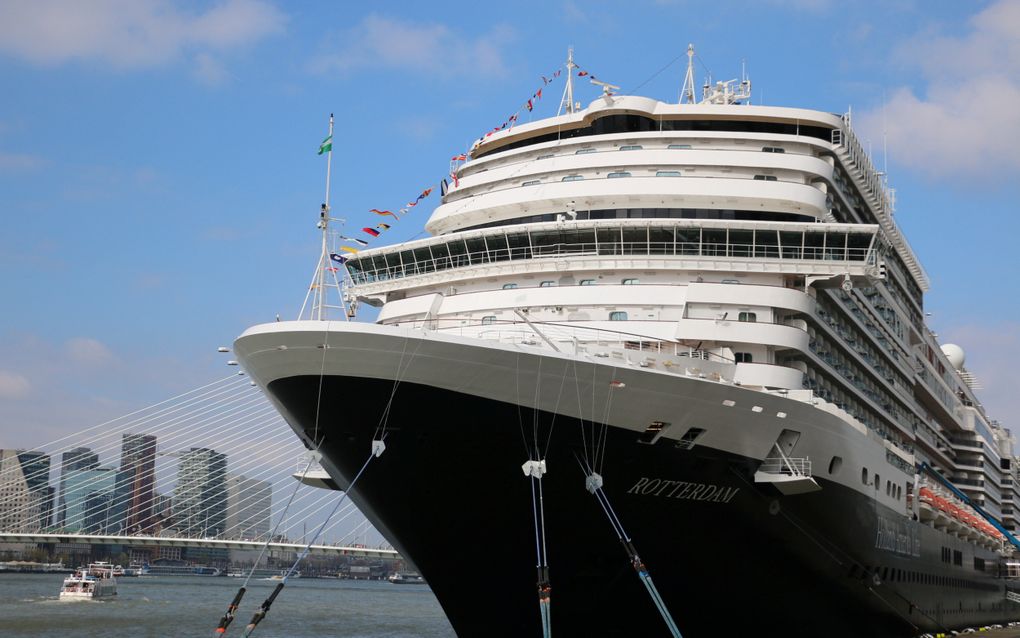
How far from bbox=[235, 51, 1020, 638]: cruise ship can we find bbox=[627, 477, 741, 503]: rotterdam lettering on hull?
0.15ft

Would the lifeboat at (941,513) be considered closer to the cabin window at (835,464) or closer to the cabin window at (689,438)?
the cabin window at (835,464)

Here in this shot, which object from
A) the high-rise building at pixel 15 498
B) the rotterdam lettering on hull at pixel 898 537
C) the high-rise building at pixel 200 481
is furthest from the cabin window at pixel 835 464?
the high-rise building at pixel 15 498

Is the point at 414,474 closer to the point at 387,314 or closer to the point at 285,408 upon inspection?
Result: the point at 285,408

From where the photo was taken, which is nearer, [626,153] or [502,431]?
[502,431]

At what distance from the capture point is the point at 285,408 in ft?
64.2

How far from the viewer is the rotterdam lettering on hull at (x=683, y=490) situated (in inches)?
738

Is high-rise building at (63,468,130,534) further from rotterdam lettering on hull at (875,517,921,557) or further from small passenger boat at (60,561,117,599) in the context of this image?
rotterdam lettering on hull at (875,517,921,557)

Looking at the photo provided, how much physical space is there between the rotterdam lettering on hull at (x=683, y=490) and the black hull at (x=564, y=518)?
26 millimetres

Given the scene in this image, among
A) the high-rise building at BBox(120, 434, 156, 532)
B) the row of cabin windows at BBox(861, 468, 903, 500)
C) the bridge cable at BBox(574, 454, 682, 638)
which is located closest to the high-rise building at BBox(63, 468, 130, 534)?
the high-rise building at BBox(120, 434, 156, 532)

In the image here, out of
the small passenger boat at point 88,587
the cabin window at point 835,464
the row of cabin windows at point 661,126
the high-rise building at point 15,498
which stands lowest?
the small passenger boat at point 88,587

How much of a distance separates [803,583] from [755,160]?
10.4 meters

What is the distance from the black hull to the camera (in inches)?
704

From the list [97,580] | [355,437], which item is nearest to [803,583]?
[355,437]

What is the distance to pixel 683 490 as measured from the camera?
19141 millimetres
